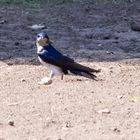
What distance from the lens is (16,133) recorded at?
5723 millimetres

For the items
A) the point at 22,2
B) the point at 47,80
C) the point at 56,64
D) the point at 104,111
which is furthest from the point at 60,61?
the point at 22,2

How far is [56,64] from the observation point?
7293mm

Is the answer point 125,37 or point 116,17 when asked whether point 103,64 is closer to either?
point 125,37

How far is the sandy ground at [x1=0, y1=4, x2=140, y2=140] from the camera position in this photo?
5863 mm

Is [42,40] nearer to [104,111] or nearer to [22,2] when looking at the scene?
[104,111]

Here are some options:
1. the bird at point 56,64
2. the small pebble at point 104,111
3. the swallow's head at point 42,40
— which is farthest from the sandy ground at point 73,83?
the swallow's head at point 42,40

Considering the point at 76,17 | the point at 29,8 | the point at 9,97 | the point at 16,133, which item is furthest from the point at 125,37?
the point at 16,133

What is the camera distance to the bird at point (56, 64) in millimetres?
7211

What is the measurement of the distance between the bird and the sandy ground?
10cm

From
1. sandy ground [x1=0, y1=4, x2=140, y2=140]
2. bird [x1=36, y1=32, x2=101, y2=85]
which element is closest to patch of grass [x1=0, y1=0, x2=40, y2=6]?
sandy ground [x1=0, y1=4, x2=140, y2=140]

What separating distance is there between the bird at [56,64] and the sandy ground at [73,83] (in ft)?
0.33

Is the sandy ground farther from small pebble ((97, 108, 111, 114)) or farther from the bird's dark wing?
the bird's dark wing

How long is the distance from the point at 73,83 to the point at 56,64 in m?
0.26

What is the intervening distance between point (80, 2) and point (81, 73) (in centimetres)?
609
